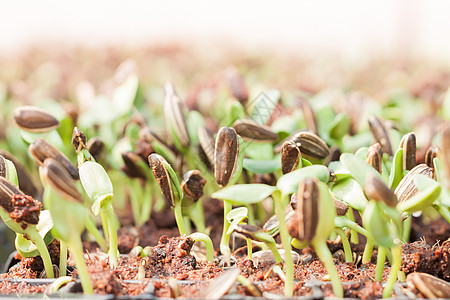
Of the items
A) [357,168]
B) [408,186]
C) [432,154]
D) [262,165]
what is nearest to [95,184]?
[262,165]

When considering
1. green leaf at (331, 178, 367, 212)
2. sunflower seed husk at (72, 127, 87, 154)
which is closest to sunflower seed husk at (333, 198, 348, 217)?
green leaf at (331, 178, 367, 212)

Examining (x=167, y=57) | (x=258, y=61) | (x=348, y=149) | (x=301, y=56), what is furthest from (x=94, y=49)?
(x=348, y=149)

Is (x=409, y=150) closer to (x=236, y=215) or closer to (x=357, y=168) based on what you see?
(x=357, y=168)

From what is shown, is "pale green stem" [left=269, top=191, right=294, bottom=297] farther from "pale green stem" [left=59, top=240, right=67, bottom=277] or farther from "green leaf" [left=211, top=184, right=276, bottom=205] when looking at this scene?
"pale green stem" [left=59, top=240, right=67, bottom=277]

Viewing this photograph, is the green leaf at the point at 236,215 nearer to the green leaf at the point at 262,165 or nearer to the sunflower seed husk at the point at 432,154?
the green leaf at the point at 262,165

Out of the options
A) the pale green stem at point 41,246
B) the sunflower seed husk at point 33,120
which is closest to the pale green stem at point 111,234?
the pale green stem at point 41,246
